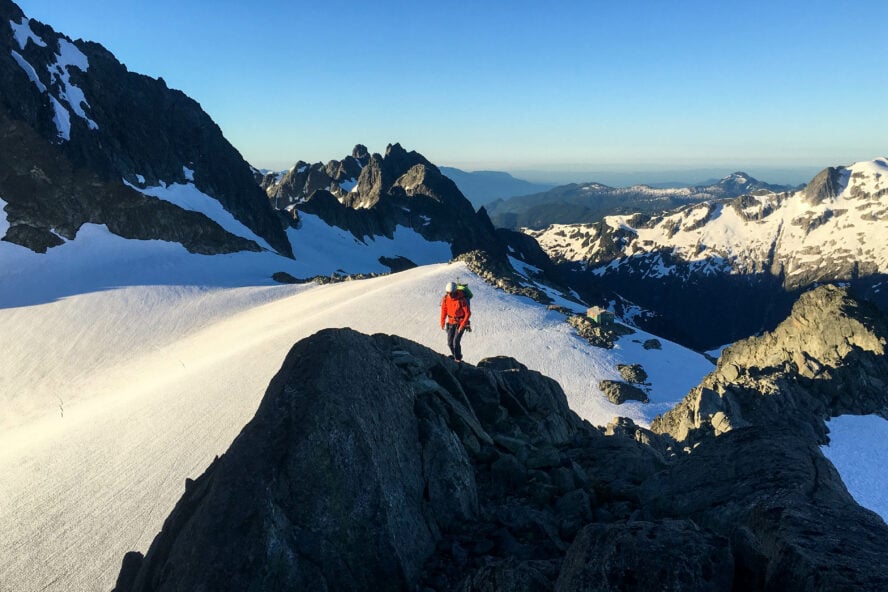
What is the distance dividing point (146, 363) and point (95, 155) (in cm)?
5163

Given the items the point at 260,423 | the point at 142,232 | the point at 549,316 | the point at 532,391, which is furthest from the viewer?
the point at 142,232

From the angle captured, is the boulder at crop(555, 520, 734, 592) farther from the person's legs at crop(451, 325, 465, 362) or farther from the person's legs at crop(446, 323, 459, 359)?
the person's legs at crop(446, 323, 459, 359)

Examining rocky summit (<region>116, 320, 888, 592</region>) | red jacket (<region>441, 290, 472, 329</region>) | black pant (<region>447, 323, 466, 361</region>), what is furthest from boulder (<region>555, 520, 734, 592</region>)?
red jacket (<region>441, 290, 472, 329</region>)

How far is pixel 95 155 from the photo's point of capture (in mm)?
68938

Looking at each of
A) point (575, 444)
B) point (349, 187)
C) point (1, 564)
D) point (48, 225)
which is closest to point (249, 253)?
point (48, 225)

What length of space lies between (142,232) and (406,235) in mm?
77240

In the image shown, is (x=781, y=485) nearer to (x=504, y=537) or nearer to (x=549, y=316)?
(x=504, y=537)

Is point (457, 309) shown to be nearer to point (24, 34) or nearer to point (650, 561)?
point (650, 561)

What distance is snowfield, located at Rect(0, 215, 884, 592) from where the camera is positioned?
14.6m

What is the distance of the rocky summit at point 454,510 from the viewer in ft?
15.2

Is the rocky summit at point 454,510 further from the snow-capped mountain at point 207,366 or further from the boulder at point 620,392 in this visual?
the boulder at point 620,392

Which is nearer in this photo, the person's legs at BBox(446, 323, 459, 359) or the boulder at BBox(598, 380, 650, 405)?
the person's legs at BBox(446, 323, 459, 359)

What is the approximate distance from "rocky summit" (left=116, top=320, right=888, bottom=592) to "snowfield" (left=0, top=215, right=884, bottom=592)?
29.3ft

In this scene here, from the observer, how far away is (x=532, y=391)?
47.6 ft
